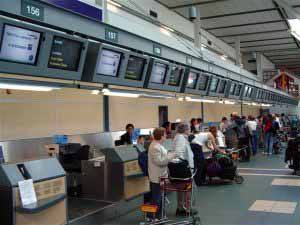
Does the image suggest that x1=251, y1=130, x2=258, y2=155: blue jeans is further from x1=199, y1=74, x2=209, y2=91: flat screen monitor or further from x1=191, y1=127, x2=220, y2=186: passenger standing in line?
x1=199, y1=74, x2=209, y2=91: flat screen monitor

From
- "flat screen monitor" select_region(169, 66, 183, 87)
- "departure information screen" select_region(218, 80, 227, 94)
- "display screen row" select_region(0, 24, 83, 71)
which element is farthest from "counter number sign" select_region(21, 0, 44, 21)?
"departure information screen" select_region(218, 80, 227, 94)

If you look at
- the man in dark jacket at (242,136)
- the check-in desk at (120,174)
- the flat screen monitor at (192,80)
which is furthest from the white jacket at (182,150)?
the man in dark jacket at (242,136)

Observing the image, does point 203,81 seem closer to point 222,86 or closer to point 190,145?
→ point 222,86

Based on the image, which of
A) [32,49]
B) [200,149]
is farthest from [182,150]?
[32,49]

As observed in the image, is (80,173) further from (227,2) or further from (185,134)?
(227,2)

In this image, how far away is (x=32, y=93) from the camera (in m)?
7.36

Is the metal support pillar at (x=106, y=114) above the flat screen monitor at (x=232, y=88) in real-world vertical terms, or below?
below

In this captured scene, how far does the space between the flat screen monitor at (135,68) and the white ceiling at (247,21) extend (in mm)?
4520

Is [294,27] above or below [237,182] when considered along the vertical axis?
above

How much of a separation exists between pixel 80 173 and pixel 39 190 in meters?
2.74

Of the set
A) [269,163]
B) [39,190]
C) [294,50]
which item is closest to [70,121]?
[39,190]

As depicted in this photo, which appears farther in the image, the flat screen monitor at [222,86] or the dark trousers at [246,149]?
the dark trousers at [246,149]

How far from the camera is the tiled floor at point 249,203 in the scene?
5.25m

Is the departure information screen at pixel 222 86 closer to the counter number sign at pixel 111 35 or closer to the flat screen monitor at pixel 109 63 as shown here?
the flat screen monitor at pixel 109 63
